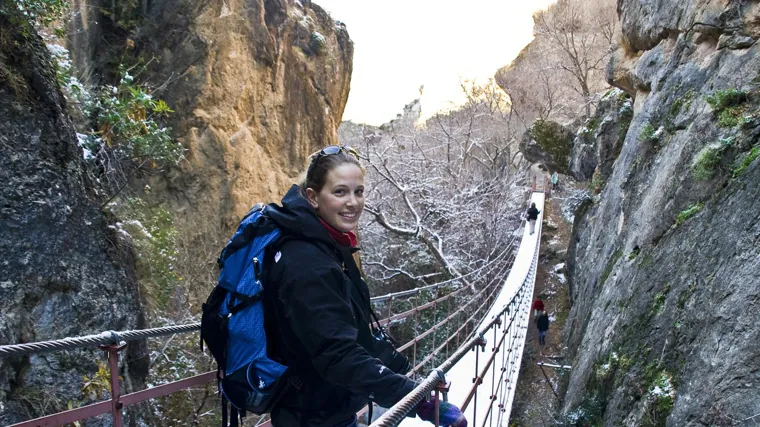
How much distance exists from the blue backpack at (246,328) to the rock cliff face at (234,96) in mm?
5408

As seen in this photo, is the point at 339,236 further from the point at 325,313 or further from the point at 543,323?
the point at 543,323

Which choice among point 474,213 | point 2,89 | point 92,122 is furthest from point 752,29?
point 474,213

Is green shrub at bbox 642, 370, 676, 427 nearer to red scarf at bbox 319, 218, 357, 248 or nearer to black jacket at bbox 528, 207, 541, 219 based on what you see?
red scarf at bbox 319, 218, 357, 248

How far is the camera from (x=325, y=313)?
954 mm

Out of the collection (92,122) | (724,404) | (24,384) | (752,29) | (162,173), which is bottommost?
(24,384)

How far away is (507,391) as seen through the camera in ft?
13.6

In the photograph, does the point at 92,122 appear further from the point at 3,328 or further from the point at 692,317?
the point at 692,317

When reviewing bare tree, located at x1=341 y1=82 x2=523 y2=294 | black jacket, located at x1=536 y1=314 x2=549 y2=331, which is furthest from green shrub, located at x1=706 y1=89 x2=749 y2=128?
bare tree, located at x1=341 y1=82 x2=523 y2=294

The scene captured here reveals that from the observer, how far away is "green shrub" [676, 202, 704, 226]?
3.06 m

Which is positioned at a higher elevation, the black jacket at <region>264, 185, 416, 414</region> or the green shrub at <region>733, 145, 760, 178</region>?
the green shrub at <region>733, 145, 760, 178</region>

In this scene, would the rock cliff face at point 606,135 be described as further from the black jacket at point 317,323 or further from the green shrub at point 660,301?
the black jacket at point 317,323

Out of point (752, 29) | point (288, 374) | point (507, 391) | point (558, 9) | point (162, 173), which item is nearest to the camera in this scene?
point (288, 374)

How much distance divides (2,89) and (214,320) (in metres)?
2.86

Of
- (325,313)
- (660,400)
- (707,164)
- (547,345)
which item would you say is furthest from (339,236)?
(547,345)
